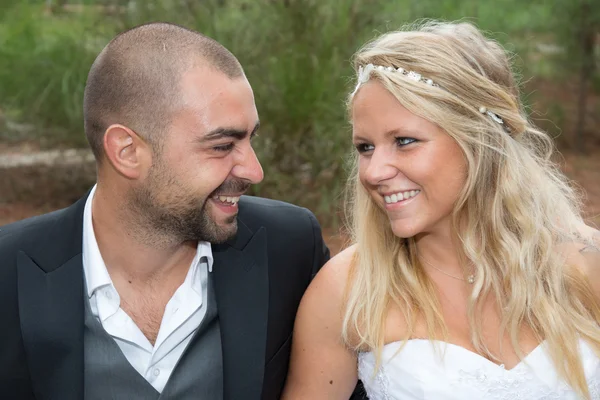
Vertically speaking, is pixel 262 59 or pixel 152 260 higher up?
pixel 152 260

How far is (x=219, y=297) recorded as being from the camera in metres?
2.90

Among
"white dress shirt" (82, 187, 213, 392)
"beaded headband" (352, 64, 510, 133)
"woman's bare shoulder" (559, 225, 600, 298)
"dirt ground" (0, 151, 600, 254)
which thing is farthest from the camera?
"dirt ground" (0, 151, 600, 254)

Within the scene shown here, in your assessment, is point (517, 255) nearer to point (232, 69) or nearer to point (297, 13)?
point (232, 69)

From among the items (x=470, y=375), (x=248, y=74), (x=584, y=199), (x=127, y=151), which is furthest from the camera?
(x=584, y=199)

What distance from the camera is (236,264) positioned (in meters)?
2.98

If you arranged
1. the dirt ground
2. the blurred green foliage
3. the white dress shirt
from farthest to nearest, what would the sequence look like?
the dirt ground
the blurred green foliage
the white dress shirt

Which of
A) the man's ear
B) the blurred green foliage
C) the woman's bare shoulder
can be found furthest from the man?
the blurred green foliage

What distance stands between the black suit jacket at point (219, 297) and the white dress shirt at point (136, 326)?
0.18ft

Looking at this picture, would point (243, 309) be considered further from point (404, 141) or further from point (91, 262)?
point (404, 141)

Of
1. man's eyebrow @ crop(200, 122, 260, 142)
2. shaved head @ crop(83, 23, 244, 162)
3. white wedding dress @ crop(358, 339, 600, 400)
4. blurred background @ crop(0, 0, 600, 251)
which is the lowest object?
blurred background @ crop(0, 0, 600, 251)

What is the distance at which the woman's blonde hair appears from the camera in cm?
265

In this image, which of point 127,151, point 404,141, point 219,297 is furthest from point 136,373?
point 404,141

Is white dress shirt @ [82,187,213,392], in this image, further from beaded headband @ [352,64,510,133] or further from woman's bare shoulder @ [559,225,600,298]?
woman's bare shoulder @ [559,225,600,298]

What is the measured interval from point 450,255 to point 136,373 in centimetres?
107
